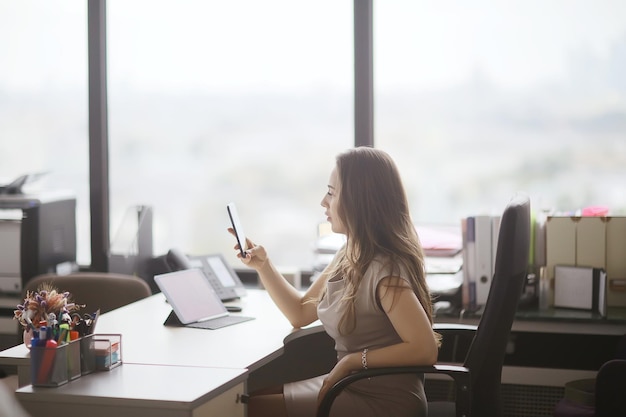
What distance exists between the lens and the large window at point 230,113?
373 cm

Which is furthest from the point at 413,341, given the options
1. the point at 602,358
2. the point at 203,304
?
the point at 602,358

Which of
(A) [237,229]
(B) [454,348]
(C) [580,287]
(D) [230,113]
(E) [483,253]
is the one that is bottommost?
(B) [454,348]

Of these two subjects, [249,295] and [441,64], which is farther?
[441,64]

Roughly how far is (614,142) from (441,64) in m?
0.75

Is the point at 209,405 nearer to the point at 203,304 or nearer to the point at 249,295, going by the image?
the point at 203,304

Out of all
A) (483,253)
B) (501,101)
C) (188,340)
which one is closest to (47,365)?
Answer: (188,340)

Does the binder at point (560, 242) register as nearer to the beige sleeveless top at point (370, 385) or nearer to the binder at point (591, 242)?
the binder at point (591, 242)

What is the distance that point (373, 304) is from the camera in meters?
2.29

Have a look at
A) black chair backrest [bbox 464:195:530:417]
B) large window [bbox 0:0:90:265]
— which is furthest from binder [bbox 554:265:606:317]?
large window [bbox 0:0:90:265]

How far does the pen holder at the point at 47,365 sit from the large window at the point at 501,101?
6.22ft

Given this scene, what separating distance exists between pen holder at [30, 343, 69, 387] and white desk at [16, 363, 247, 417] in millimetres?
19

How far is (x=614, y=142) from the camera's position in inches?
133

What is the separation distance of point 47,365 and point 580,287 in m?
1.89

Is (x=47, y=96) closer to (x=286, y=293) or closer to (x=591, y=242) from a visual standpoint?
(x=286, y=293)
